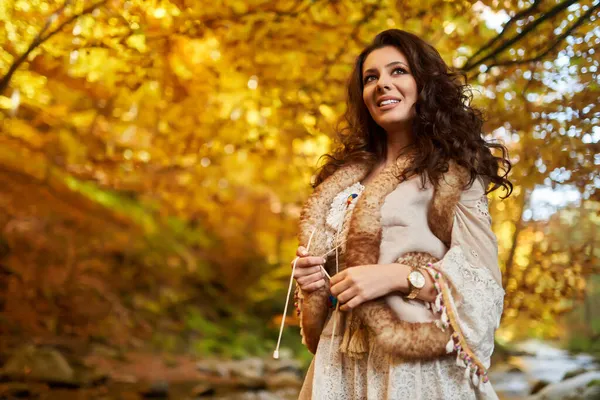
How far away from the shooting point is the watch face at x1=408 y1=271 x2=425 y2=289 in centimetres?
135

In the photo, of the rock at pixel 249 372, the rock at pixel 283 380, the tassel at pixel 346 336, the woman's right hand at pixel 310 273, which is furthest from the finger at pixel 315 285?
the rock at pixel 283 380

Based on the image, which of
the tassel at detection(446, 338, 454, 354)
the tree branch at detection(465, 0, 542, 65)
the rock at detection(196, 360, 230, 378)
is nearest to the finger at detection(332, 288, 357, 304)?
the tassel at detection(446, 338, 454, 354)

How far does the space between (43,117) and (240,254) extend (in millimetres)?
4986

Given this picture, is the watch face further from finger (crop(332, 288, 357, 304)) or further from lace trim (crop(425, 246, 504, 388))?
finger (crop(332, 288, 357, 304))

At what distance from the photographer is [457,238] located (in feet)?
4.64

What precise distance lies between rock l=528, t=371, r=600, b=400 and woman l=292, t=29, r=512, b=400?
2.47m

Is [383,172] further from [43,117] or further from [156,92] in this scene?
[43,117]

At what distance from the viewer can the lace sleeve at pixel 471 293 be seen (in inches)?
51.8

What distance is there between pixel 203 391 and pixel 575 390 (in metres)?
2.90

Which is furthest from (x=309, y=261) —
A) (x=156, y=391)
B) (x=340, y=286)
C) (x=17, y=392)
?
(x=156, y=391)

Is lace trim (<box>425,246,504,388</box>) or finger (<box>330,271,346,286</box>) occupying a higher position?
finger (<box>330,271,346,286</box>)

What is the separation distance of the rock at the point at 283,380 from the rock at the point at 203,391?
742 mm

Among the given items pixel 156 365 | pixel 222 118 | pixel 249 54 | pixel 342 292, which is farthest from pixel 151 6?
pixel 156 365

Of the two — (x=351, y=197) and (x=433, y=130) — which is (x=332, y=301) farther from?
(x=433, y=130)
